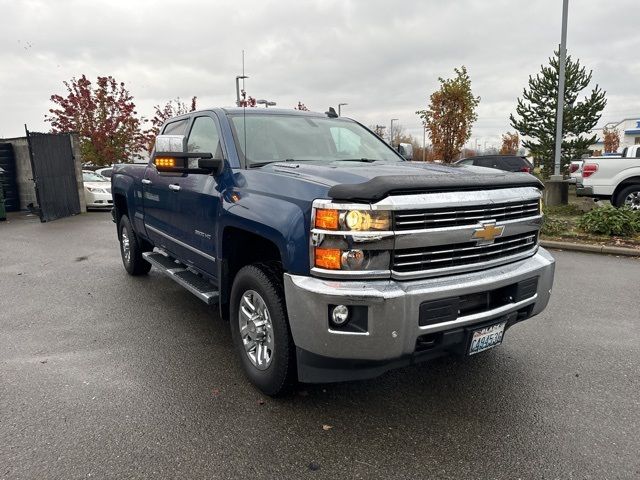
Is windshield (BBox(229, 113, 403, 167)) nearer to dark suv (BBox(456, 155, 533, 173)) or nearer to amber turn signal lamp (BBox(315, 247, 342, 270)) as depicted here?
amber turn signal lamp (BBox(315, 247, 342, 270))

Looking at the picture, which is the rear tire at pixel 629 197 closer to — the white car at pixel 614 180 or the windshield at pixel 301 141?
the white car at pixel 614 180

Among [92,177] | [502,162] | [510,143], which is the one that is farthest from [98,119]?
[510,143]

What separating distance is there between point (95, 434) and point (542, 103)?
2728 centimetres

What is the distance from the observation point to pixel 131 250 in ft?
21.2

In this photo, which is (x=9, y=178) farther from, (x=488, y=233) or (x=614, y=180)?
(x=614, y=180)

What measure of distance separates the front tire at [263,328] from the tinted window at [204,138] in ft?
4.01

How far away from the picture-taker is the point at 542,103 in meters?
25.4

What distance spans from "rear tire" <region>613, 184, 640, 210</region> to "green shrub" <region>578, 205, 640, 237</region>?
182cm

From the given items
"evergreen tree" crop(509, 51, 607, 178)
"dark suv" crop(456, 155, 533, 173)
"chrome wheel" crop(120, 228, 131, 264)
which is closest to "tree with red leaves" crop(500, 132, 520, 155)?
"evergreen tree" crop(509, 51, 607, 178)

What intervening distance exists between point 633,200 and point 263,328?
10.6 metres

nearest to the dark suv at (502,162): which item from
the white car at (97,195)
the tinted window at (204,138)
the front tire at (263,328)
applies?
the white car at (97,195)

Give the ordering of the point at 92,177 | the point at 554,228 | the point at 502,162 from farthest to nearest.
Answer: the point at 92,177, the point at 502,162, the point at 554,228

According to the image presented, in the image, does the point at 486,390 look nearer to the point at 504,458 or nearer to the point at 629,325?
the point at 504,458

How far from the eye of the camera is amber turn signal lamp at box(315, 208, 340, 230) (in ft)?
8.41
